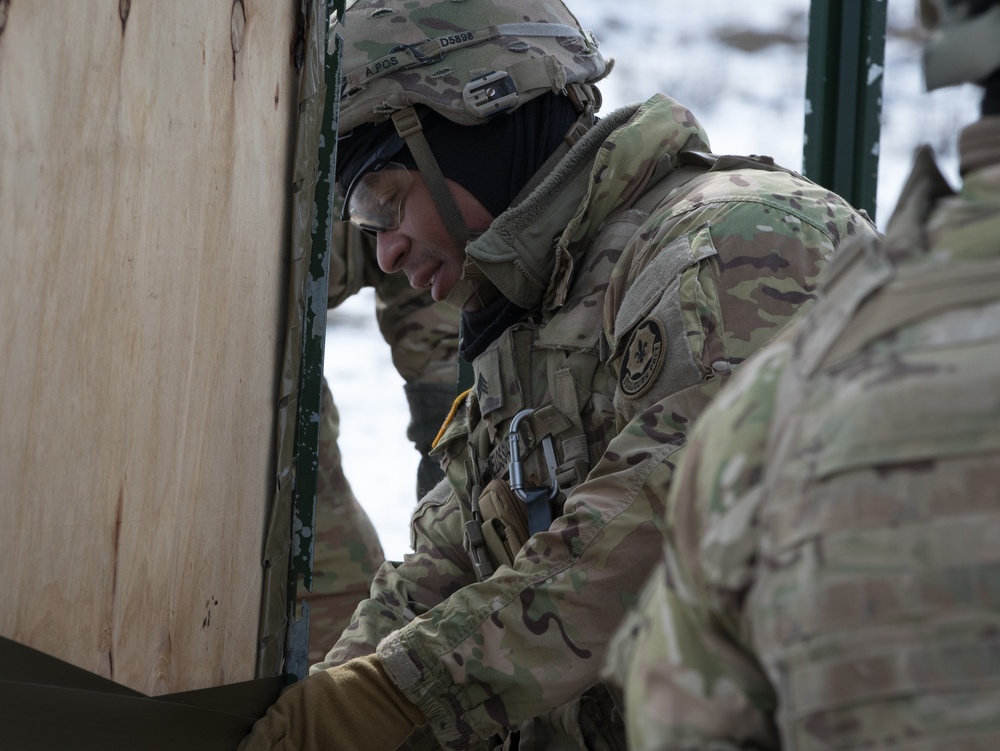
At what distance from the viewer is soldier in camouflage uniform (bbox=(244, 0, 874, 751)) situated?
2125mm

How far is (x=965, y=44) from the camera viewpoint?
94 cm

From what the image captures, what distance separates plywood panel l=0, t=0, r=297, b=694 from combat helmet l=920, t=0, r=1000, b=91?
3.37 feet

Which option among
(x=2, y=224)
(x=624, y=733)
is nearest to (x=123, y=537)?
(x=2, y=224)

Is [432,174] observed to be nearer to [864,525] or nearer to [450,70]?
[450,70]

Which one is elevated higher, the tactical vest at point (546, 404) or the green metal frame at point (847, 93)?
the green metal frame at point (847, 93)

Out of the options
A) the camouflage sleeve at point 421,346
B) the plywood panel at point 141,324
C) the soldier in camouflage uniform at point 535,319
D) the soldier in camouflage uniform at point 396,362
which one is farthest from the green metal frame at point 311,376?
the camouflage sleeve at point 421,346

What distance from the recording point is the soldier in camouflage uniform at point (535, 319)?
2.12m

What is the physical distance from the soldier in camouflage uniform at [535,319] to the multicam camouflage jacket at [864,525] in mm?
1137

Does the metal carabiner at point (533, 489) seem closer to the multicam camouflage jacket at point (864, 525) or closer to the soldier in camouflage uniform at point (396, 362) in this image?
the multicam camouflage jacket at point (864, 525)

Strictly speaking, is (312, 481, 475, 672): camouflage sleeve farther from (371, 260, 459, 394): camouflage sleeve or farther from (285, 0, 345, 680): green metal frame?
(371, 260, 459, 394): camouflage sleeve

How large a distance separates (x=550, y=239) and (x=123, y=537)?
3.78ft

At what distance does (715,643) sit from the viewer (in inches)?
38.2

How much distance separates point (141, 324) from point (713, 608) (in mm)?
1091

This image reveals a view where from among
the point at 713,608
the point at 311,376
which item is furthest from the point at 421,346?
the point at 713,608
